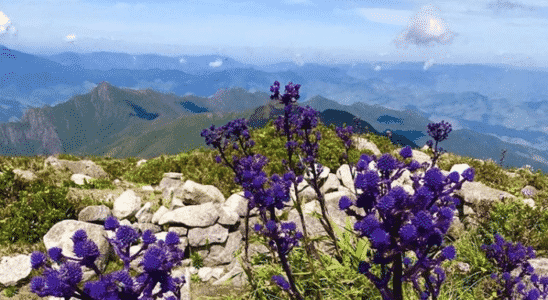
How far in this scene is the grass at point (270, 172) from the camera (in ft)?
22.8

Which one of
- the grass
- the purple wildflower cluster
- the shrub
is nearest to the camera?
the purple wildflower cluster

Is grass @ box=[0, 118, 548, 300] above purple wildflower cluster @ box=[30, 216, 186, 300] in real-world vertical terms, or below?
below

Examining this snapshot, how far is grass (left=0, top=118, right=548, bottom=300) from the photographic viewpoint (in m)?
6.94

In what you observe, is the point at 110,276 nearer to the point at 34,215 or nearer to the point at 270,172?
the point at 34,215

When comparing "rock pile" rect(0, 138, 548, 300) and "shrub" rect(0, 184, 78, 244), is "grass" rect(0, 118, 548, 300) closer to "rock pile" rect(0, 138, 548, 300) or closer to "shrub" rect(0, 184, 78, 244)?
"shrub" rect(0, 184, 78, 244)

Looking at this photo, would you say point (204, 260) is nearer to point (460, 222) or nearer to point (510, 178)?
point (460, 222)

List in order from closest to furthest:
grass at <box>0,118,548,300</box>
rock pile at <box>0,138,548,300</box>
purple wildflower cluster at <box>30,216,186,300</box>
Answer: purple wildflower cluster at <box>30,216,186,300</box>, grass at <box>0,118,548,300</box>, rock pile at <box>0,138,548,300</box>

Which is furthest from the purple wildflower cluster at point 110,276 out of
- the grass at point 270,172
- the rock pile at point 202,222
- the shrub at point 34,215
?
the shrub at point 34,215

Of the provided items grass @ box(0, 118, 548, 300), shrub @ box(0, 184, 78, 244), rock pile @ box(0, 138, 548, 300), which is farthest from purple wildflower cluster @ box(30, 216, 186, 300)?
shrub @ box(0, 184, 78, 244)

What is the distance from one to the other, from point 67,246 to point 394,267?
8.72 meters

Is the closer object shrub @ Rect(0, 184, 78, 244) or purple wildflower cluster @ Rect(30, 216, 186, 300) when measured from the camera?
purple wildflower cluster @ Rect(30, 216, 186, 300)

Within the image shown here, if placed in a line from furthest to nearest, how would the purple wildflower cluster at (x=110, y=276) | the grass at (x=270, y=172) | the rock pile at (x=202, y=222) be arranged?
the rock pile at (x=202, y=222) → the grass at (x=270, y=172) → the purple wildflower cluster at (x=110, y=276)

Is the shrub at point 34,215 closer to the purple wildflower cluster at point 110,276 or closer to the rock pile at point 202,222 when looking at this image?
the rock pile at point 202,222

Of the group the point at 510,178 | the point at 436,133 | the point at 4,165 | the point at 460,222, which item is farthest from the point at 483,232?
the point at 4,165
